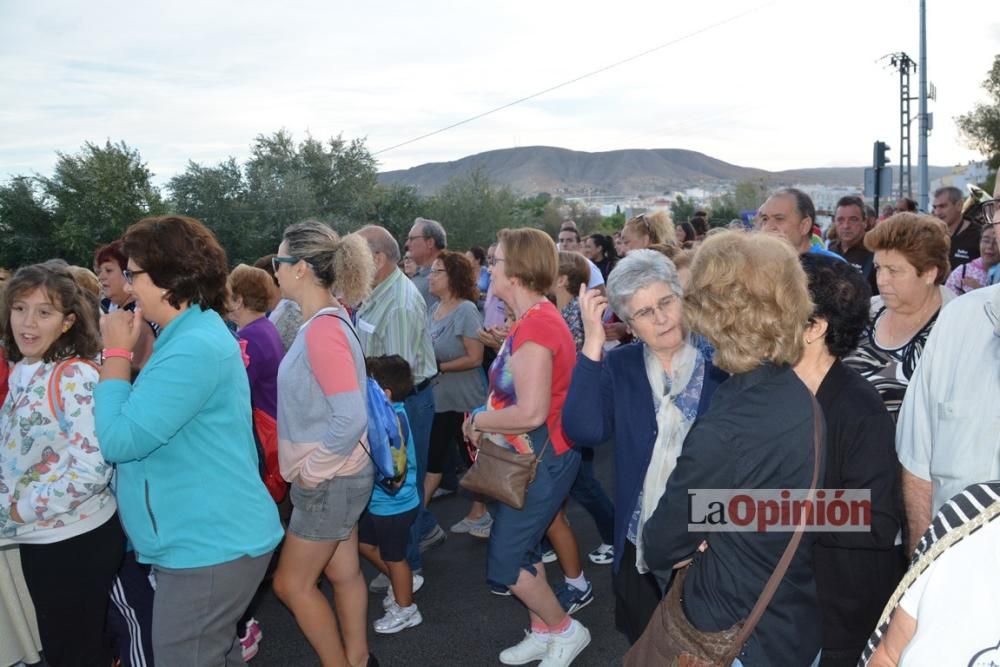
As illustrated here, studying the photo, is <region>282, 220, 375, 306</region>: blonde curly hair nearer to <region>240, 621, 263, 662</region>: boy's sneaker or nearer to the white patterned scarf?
the white patterned scarf

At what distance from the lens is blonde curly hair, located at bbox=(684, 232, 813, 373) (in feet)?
6.24

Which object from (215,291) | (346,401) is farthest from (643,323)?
(215,291)

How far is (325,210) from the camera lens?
136ft

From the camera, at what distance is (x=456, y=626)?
3922mm

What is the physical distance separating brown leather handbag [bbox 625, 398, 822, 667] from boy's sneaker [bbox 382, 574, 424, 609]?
7.58ft

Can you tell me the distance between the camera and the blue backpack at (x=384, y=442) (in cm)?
314

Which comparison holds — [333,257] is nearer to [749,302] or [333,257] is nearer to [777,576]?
[749,302]

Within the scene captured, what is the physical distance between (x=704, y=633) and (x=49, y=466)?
7.64 feet

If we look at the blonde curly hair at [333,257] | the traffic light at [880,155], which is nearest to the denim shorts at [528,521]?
the blonde curly hair at [333,257]

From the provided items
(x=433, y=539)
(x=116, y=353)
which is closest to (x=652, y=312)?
(x=116, y=353)

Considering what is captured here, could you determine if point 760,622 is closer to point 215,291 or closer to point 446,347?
point 215,291

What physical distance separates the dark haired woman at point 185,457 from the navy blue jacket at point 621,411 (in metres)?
1.18

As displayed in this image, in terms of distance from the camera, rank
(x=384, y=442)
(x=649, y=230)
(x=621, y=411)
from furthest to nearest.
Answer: (x=649, y=230)
(x=384, y=442)
(x=621, y=411)

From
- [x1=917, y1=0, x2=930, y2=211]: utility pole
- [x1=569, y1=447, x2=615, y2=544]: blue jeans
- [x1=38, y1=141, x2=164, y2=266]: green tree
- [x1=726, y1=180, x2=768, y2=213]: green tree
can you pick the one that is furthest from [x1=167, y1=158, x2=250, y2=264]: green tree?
[x1=726, y1=180, x2=768, y2=213]: green tree
